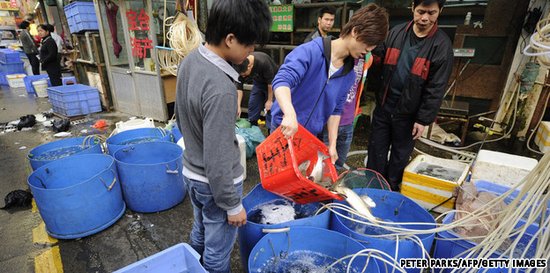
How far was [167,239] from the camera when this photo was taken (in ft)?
9.14

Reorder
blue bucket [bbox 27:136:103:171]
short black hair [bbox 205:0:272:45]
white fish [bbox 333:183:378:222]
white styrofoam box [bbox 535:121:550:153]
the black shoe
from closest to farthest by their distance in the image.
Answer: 1. short black hair [bbox 205:0:272:45]
2. white fish [bbox 333:183:378:222]
3. blue bucket [bbox 27:136:103:171]
4. white styrofoam box [bbox 535:121:550:153]
5. the black shoe

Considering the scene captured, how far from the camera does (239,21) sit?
1.22 meters

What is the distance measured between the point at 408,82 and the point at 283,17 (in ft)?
14.5

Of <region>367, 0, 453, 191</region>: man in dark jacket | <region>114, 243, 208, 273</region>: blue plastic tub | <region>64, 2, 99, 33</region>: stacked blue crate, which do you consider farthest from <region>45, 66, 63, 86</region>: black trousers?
<region>367, 0, 453, 191</region>: man in dark jacket

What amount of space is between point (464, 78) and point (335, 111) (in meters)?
4.73

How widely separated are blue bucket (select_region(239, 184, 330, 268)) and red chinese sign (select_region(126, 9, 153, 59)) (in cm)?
468

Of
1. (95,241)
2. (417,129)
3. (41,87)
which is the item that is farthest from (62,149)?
(41,87)

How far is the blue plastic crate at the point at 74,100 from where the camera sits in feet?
19.8

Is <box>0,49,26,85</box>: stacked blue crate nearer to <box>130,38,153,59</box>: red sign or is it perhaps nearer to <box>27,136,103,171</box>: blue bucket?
<box>130,38,153,59</box>: red sign

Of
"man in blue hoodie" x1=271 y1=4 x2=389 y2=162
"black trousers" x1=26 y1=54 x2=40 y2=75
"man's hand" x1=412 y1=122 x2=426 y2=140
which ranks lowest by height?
"man's hand" x1=412 y1=122 x2=426 y2=140

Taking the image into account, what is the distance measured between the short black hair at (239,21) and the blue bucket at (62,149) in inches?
106

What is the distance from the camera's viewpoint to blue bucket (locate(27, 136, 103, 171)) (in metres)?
3.14

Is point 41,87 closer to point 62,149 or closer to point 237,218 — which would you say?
point 62,149

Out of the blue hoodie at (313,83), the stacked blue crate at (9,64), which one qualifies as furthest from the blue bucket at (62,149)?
the stacked blue crate at (9,64)
